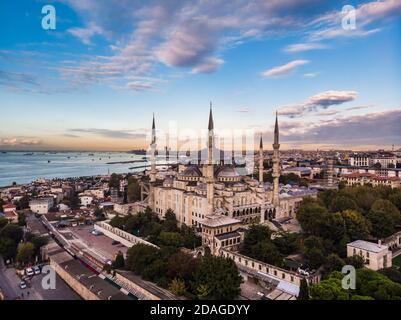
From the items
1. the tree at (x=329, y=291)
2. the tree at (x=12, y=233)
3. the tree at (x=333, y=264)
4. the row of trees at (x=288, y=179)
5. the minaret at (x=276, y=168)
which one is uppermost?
the minaret at (x=276, y=168)

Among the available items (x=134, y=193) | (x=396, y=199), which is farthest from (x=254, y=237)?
(x=134, y=193)

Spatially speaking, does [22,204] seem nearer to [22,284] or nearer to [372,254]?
[22,284]

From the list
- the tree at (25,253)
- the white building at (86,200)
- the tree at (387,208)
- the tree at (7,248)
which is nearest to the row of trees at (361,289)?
the tree at (387,208)

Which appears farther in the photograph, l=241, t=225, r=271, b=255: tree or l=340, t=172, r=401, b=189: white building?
l=340, t=172, r=401, b=189: white building

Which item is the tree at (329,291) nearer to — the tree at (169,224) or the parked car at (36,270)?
the tree at (169,224)

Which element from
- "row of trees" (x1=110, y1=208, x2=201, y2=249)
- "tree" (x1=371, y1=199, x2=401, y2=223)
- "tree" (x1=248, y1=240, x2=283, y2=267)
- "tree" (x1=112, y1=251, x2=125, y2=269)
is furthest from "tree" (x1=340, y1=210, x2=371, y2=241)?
"tree" (x1=112, y1=251, x2=125, y2=269)

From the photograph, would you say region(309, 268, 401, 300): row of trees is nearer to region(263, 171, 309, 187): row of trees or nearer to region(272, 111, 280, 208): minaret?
region(272, 111, 280, 208): minaret
